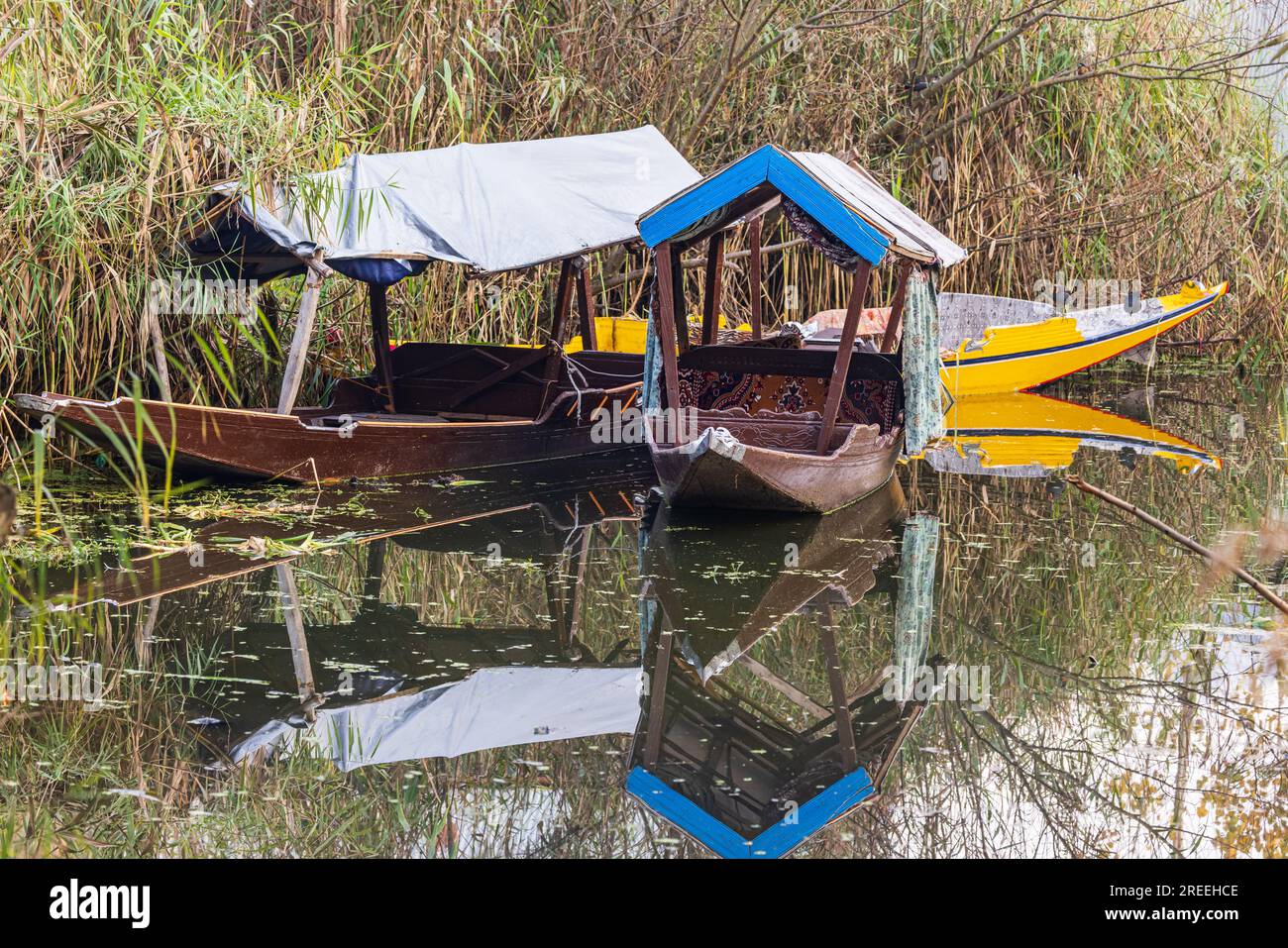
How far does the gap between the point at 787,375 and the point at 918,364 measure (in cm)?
96

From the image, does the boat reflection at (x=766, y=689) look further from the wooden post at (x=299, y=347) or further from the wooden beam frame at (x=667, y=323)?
the wooden post at (x=299, y=347)

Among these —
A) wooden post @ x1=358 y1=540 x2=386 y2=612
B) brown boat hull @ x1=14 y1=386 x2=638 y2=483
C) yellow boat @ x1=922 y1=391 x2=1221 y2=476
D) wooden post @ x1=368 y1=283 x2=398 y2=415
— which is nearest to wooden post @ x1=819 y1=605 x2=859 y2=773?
wooden post @ x1=358 y1=540 x2=386 y2=612

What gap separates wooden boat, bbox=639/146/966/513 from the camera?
7.62 metres

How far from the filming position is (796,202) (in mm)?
7723

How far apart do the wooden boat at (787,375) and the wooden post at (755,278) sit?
8.5 inches

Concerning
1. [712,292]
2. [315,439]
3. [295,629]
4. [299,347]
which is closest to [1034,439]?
[712,292]

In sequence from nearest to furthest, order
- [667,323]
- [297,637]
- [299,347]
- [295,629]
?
[297,637], [295,629], [667,323], [299,347]

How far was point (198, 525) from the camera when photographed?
24.2 ft

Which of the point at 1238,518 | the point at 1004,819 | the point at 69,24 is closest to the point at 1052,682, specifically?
the point at 1004,819

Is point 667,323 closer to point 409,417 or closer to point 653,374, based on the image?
point 653,374

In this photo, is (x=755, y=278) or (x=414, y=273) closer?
(x=414, y=273)

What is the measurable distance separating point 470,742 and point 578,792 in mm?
503
